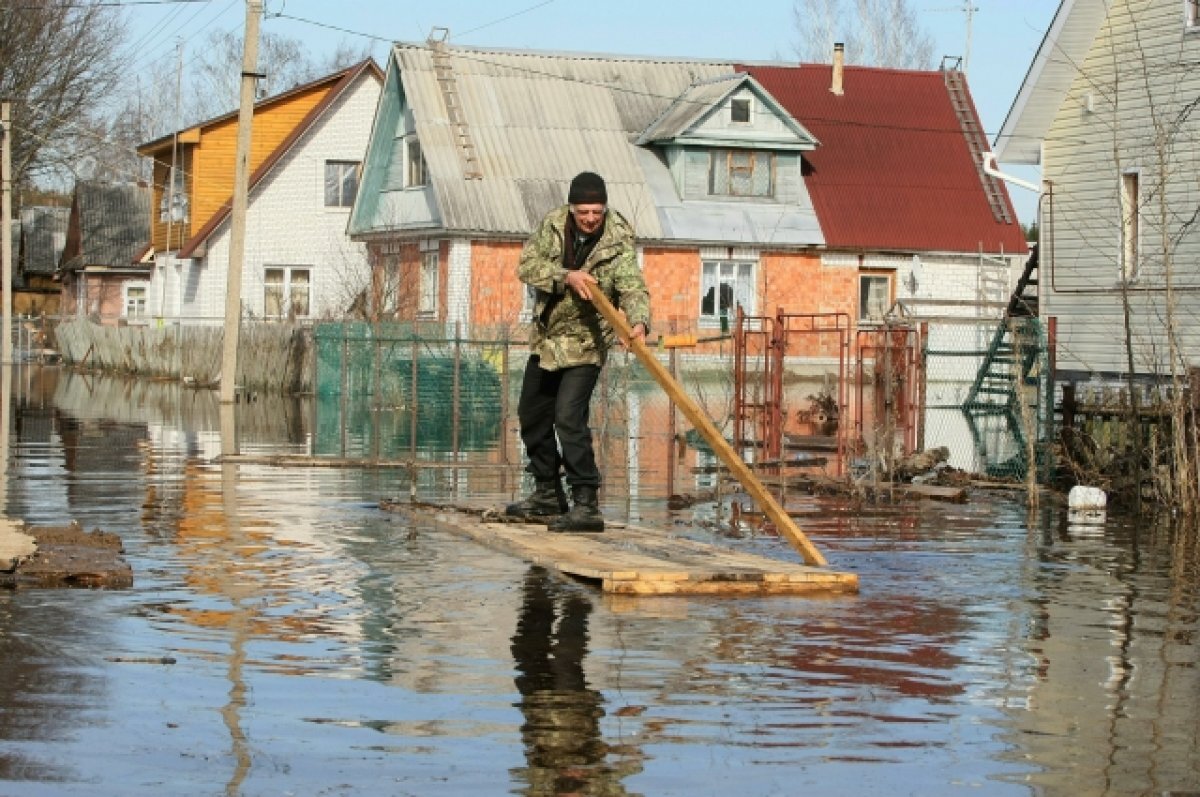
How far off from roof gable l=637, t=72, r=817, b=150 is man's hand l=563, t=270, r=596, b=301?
35.2m

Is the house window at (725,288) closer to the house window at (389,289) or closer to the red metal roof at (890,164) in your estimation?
the red metal roof at (890,164)

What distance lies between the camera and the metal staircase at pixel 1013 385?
20.8m

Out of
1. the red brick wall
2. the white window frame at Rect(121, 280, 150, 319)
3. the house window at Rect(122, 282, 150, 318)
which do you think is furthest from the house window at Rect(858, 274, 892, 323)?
the house window at Rect(122, 282, 150, 318)

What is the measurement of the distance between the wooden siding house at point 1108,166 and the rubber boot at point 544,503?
42.3 feet

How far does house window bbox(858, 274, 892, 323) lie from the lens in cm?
4897

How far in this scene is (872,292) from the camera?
161 ft

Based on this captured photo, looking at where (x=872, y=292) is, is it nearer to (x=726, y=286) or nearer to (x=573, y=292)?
(x=726, y=286)

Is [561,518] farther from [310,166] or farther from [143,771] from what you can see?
[310,166]

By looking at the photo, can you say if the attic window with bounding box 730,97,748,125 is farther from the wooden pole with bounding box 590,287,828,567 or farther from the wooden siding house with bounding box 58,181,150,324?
the wooden pole with bounding box 590,287,828,567

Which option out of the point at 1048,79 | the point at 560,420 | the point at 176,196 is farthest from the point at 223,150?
the point at 560,420

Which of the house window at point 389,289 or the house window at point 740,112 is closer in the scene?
the house window at point 389,289

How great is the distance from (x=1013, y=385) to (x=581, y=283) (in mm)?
15588

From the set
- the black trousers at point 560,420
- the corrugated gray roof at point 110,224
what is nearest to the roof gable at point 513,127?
the corrugated gray roof at point 110,224

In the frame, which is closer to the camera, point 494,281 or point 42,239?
point 494,281
